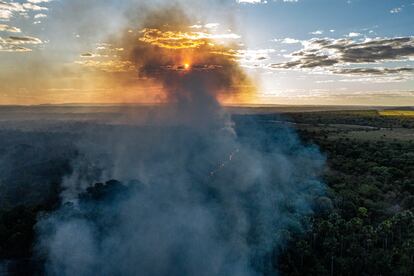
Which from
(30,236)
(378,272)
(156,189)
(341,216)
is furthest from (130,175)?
(378,272)

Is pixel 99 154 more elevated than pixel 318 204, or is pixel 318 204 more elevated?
pixel 318 204

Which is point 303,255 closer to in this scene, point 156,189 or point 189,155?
point 156,189

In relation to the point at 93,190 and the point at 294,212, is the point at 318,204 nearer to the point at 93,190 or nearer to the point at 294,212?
the point at 294,212

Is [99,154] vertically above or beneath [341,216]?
beneath

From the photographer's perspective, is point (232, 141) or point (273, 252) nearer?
point (273, 252)

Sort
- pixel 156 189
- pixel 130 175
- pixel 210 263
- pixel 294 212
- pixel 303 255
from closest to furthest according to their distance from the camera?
1. pixel 210 263
2. pixel 303 255
3. pixel 294 212
4. pixel 156 189
5. pixel 130 175

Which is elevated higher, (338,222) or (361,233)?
(338,222)

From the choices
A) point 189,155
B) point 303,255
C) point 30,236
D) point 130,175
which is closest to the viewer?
point 303,255

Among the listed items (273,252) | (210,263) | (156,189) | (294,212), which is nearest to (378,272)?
(273,252)

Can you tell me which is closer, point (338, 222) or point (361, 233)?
point (361, 233)
